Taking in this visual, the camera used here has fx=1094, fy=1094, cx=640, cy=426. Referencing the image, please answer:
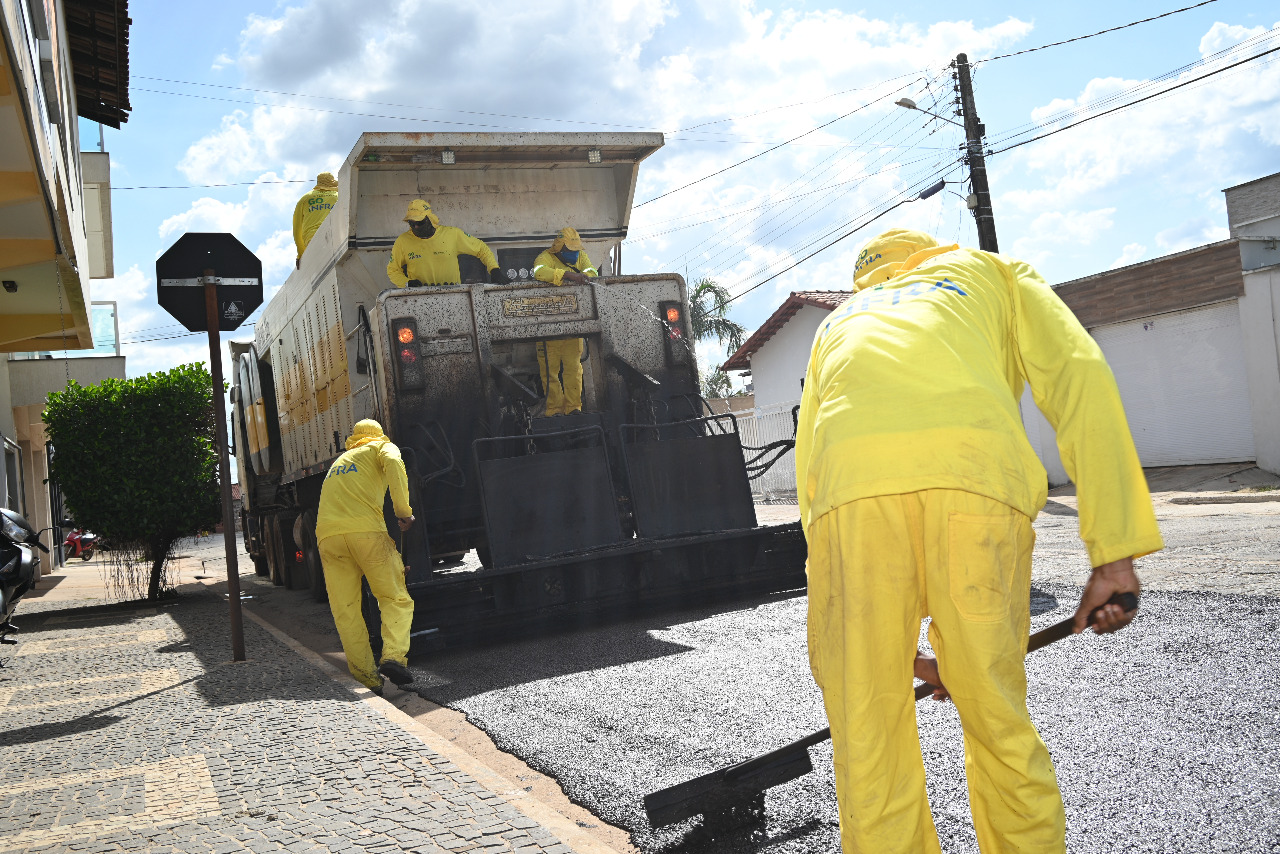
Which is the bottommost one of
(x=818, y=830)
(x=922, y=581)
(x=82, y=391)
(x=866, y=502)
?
(x=818, y=830)

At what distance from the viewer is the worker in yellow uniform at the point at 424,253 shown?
870 cm

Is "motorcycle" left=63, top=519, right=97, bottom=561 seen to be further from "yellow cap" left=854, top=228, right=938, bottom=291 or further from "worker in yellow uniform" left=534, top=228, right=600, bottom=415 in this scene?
"yellow cap" left=854, top=228, right=938, bottom=291

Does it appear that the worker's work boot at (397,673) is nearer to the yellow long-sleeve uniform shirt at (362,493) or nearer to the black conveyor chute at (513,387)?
the yellow long-sleeve uniform shirt at (362,493)

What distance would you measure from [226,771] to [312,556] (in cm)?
726

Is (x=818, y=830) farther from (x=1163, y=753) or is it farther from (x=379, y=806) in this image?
(x=379, y=806)

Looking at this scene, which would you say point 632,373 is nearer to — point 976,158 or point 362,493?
point 362,493

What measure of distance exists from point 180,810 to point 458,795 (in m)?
1.05

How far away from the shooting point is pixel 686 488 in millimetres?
8180

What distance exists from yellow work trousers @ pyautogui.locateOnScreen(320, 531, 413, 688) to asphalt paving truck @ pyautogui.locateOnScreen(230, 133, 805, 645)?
260 millimetres

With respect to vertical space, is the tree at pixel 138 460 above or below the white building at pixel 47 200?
below

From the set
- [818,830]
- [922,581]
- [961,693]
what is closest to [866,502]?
[922,581]

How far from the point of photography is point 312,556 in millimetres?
11539

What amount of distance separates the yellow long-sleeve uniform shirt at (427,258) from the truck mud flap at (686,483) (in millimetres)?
2002

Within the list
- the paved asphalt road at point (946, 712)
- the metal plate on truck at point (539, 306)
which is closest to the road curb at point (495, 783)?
the paved asphalt road at point (946, 712)
